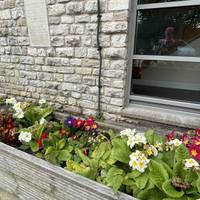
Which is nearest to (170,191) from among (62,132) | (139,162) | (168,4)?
(139,162)

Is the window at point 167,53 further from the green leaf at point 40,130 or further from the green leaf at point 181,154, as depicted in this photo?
the green leaf at point 40,130

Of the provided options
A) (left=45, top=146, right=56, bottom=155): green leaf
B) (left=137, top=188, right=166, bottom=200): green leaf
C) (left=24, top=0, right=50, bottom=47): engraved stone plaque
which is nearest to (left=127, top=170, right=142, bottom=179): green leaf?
(left=137, top=188, right=166, bottom=200): green leaf

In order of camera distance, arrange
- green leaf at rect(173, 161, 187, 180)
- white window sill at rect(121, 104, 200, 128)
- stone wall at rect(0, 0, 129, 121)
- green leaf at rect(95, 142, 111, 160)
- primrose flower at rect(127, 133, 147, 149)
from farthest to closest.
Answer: stone wall at rect(0, 0, 129, 121), white window sill at rect(121, 104, 200, 128), green leaf at rect(95, 142, 111, 160), primrose flower at rect(127, 133, 147, 149), green leaf at rect(173, 161, 187, 180)

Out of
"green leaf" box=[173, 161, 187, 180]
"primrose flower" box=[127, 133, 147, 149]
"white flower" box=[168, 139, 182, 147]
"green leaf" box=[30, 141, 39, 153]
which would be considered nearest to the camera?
"green leaf" box=[173, 161, 187, 180]

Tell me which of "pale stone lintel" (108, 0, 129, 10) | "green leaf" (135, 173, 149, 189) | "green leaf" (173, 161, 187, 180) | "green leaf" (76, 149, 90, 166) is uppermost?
"pale stone lintel" (108, 0, 129, 10)

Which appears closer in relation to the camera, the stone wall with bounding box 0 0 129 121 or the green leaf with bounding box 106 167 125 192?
the green leaf with bounding box 106 167 125 192

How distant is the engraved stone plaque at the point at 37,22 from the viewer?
2539mm

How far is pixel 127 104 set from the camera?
2451 mm

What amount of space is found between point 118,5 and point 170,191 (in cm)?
170

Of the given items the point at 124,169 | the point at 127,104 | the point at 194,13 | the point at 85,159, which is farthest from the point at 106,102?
the point at 194,13

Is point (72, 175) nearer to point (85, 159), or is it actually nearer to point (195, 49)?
point (85, 159)

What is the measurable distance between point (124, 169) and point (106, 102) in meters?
1.06

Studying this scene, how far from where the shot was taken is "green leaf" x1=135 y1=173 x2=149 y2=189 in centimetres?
134

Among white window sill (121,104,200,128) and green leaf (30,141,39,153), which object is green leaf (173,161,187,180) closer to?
white window sill (121,104,200,128)
